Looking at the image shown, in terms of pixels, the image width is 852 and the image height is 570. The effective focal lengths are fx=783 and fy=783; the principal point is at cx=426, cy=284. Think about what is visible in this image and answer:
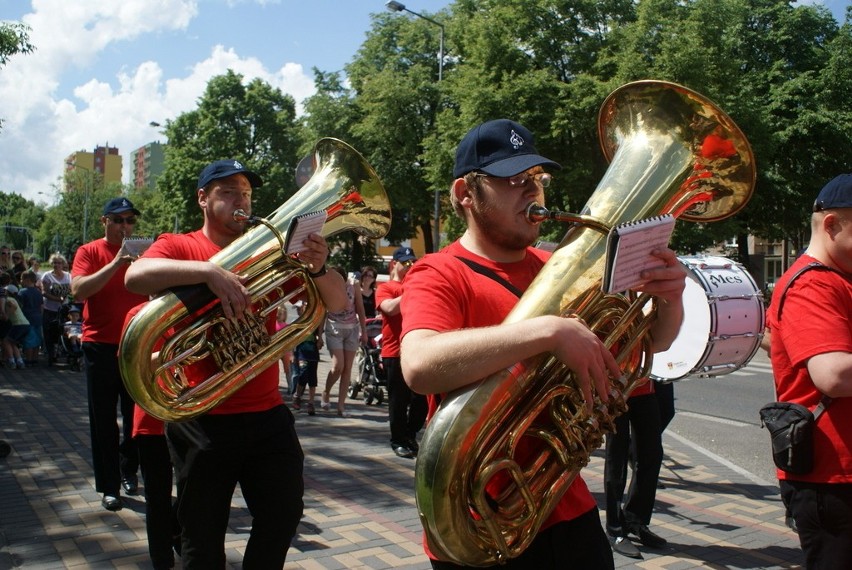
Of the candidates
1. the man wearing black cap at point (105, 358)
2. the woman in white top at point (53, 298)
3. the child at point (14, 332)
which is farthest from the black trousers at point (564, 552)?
the woman in white top at point (53, 298)

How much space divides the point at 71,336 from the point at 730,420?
9716 millimetres

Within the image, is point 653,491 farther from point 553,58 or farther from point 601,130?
point 553,58

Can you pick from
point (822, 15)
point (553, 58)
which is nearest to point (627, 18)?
point (553, 58)

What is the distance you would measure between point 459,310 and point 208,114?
4496cm

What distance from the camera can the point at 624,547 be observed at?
184 inches

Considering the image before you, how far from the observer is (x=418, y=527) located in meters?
5.00

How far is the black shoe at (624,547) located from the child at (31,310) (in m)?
11.5

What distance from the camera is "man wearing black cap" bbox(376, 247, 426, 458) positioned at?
23.8 feet

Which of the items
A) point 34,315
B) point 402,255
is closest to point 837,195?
point 402,255

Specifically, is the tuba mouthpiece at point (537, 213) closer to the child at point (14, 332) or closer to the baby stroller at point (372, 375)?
the baby stroller at point (372, 375)

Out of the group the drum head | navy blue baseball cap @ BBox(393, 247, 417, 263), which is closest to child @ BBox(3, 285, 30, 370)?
navy blue baseball cap @ BBox(393, 247, 417, 263)

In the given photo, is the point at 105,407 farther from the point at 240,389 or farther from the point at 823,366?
the point at 823,366

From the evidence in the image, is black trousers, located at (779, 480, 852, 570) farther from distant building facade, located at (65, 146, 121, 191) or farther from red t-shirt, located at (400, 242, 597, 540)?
distant building facade, located at (65, 146, 121, 191)

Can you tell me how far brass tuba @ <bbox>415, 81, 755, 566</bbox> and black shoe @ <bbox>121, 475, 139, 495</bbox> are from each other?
13.6ft
